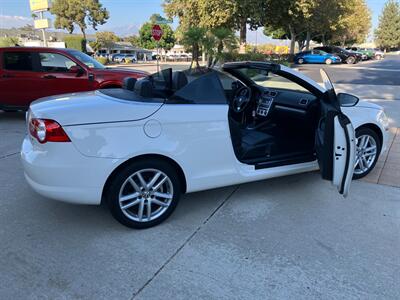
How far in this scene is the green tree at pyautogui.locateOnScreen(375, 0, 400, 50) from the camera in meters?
87.6

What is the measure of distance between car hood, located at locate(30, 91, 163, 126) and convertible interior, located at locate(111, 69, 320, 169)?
0.68ft

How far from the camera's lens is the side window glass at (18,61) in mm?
7480

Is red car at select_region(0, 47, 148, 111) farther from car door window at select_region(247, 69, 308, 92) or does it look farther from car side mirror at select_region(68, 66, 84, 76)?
car door window at select_region(247, 69, 308, 92)

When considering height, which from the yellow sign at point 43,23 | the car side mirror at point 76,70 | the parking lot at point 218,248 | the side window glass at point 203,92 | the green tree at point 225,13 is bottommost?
the parking lot at point 218,248

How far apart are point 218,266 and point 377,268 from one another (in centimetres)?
120

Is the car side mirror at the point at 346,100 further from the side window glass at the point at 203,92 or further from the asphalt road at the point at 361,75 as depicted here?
the asphalt road at the point at 361,75

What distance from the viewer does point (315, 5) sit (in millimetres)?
27391

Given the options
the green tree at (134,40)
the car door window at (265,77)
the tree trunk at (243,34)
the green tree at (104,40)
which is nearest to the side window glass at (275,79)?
the car door window at (265,77)

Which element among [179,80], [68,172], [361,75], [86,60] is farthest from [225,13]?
[68,172]

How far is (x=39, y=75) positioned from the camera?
7.48 metres

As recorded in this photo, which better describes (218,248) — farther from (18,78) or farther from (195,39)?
(195,39)

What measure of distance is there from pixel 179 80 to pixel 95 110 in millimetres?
880

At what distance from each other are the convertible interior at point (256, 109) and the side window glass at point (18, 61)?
469cm

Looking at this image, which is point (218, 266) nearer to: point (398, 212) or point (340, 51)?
point (398, 212)
